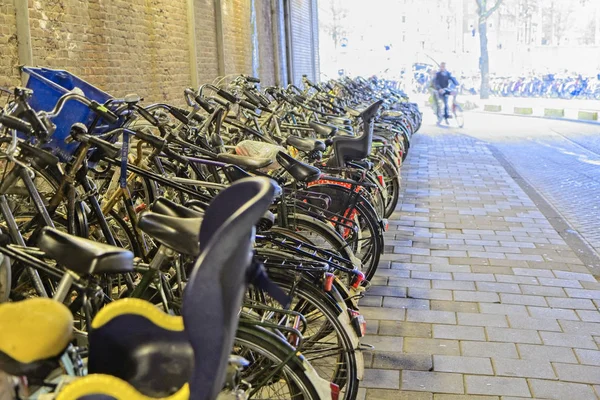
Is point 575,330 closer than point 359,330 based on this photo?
No

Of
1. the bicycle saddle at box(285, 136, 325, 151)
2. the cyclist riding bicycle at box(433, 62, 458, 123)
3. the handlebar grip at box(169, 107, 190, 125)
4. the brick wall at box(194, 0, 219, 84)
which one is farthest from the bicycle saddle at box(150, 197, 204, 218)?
the cyclist riding bicycle at box(433, 62, 458, 123)

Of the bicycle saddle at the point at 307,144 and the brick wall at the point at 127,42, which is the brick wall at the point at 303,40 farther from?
the bicycle saddle at the point at 307,144

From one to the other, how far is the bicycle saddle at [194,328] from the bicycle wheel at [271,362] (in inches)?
17.0

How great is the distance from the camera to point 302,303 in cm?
276

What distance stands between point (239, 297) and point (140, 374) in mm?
495

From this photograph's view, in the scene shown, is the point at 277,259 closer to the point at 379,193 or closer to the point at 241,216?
the point at 241,216

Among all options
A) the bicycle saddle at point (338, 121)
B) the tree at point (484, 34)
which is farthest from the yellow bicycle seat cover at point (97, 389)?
the tree at point (484, 34)

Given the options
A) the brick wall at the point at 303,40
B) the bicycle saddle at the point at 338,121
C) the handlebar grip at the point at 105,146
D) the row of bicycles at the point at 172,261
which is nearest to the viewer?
the row of bicycles at the point at 172,261

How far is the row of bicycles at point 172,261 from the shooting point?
1.43 metres

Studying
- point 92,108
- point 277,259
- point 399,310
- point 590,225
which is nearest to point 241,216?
point 277,259

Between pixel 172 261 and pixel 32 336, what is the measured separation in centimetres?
73

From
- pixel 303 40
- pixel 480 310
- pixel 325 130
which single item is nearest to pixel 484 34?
pixel 303 40

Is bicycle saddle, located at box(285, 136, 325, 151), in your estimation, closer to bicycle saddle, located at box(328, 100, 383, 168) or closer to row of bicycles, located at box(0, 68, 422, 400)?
row of bicycles, located at box(0, 68, 422, 400)

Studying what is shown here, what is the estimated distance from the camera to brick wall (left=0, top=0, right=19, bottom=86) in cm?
511
